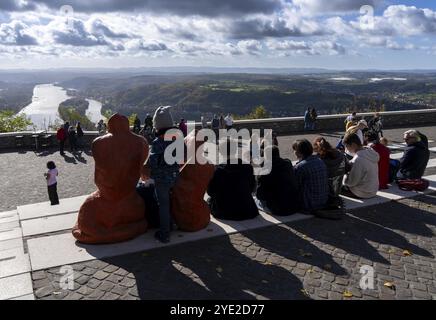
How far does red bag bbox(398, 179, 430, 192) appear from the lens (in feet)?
27.1

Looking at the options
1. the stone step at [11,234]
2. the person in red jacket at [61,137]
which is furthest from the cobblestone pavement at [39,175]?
the stone step at [11,234]

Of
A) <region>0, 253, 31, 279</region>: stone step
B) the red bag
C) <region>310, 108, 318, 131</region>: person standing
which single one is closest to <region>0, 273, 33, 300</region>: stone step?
<region>0, 253, 31, 279</region>: stone step

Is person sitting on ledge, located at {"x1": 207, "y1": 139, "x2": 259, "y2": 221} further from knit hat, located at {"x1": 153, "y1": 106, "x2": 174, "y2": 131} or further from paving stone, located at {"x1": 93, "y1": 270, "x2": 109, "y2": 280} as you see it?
paving stone, located at {"x1": 93, "y1": 270, "x2": 109, "y2": 280}

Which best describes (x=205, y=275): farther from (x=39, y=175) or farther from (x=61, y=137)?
(x=61, y=137)

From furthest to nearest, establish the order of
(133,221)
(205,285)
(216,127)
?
1. (216,127)
2. (133,221)
3. (205,285)

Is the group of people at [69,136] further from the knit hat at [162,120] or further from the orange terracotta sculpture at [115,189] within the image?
the knit hat at [162,120]

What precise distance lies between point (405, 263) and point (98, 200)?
4.06 m

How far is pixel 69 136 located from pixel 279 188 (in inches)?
472

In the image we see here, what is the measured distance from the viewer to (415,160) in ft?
27.9

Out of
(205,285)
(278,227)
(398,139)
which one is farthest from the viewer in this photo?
(398,139)

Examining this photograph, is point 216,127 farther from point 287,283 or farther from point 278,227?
point 287,283

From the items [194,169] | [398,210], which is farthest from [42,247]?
[398,210]

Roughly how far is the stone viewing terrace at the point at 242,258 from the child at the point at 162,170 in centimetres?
32

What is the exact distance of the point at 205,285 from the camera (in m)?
4.43
